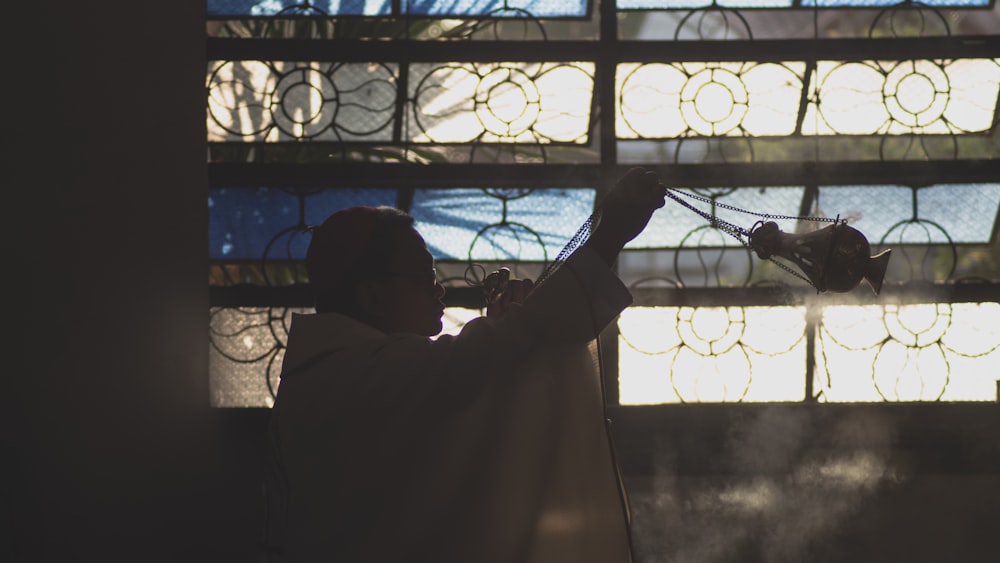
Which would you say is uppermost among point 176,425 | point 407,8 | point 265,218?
point 407,8

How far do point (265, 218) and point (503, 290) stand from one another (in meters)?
1.82

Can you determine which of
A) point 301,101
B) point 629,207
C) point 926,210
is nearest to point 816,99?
point 926,210

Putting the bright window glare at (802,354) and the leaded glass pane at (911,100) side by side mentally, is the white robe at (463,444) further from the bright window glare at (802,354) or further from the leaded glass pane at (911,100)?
the leaded glass pane at (911,100)

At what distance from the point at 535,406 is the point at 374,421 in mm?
319

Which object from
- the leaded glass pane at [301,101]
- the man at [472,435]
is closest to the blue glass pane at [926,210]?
the leaded glass pane at [301,101]

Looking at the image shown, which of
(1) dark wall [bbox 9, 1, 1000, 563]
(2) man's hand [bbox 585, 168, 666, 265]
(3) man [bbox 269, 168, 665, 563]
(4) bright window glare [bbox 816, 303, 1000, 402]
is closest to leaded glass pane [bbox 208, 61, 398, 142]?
(1) dark wall [bbox 9, 1, 1000, 563]

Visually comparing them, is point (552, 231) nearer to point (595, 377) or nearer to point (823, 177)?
point (823, 177)

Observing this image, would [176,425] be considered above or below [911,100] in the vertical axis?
below

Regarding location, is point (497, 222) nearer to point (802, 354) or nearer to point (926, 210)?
point (802, 354)

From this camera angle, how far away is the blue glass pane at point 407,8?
13.6 feet

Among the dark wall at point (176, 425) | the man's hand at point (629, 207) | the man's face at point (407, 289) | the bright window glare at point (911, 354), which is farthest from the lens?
the bright window glare at point (911, 354)

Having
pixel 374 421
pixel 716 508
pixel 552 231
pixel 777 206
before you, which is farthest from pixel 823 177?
pixel 374 421

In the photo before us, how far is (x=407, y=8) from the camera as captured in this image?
4156 millimetres

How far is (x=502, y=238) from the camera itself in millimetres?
4102
